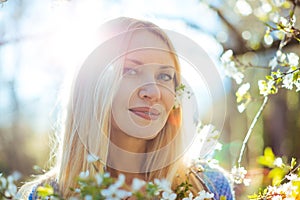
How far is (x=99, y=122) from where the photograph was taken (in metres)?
1.39

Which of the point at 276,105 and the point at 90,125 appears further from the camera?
the point at 276,105

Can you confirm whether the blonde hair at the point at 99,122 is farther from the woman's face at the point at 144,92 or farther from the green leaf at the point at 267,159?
the green leaf at the point at 267,159

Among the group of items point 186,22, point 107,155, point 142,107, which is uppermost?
point 186,22

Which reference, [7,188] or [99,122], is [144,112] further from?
[7,188]

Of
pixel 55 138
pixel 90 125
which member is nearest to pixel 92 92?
pixel 90 125

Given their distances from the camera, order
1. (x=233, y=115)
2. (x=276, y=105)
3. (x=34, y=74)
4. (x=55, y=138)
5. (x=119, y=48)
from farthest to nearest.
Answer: (x=233, y=115) < (x=276, y=105) < (x=34, y=74) < (x=55, y=138) < (x=119, y=48)

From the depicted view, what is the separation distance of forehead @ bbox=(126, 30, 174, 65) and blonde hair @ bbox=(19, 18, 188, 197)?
1 centimetres

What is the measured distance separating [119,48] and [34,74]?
5.88 feet

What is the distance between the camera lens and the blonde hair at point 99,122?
1386 millimetres

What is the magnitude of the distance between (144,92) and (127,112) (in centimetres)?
8

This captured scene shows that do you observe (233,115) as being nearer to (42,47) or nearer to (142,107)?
(42,47)

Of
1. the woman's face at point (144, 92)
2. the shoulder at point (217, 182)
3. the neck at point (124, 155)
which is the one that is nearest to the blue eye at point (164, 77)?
the woman's face at point (144, 92)

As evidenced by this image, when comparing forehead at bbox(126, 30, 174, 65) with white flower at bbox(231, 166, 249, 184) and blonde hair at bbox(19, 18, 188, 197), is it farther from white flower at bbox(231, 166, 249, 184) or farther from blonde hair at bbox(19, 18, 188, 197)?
white flower at bbox(231, 166, 249, 184)

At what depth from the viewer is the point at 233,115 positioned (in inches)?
217
